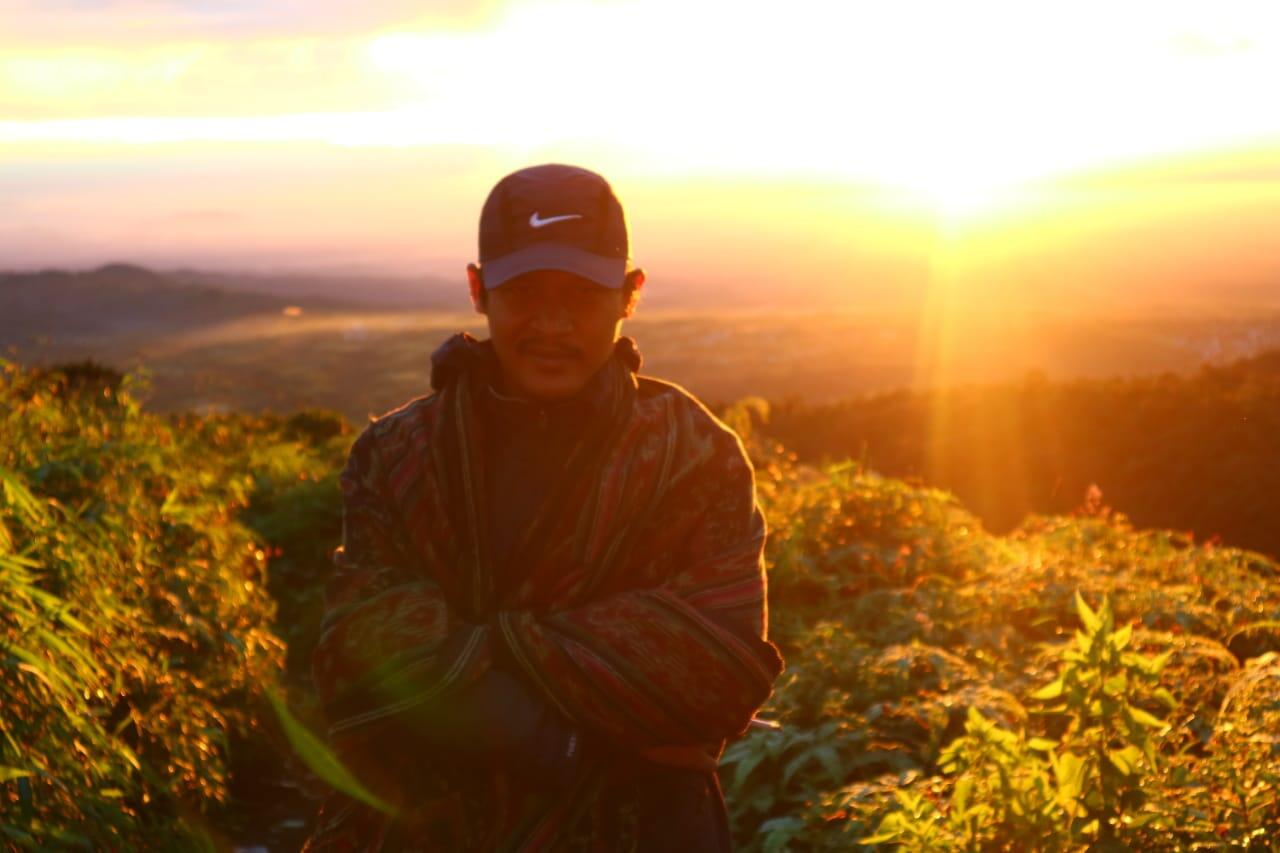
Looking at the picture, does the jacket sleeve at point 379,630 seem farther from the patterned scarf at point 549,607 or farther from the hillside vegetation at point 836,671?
the hillside vegetation at point 836,671

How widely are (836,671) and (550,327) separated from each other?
3299mm

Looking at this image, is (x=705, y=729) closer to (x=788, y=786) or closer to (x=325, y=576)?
(x=788, y=786)

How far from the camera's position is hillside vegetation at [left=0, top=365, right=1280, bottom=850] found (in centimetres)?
370

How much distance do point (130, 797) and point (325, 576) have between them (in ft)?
15.2

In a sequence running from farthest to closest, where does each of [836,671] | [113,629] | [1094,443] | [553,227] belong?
[1094,443] < [836,671] < [113,629] < [553,227]

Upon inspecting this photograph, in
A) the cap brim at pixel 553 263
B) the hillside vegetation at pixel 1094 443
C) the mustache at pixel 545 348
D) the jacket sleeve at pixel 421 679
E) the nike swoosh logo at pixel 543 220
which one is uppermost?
the nike swoosh logo at pixel 543 220

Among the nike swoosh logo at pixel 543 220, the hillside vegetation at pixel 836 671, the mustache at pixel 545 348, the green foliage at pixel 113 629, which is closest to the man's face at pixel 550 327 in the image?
the mustache at pixel 545 348

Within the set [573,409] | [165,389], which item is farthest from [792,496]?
[573,409]

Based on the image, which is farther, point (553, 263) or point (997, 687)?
point (997, 687)

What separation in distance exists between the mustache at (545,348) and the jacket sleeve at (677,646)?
40cm

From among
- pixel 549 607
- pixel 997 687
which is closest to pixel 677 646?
pixel 549 607

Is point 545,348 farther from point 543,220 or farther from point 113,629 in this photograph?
point 113,629

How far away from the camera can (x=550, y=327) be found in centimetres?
279

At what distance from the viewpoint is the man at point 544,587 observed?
2654 millimetres
